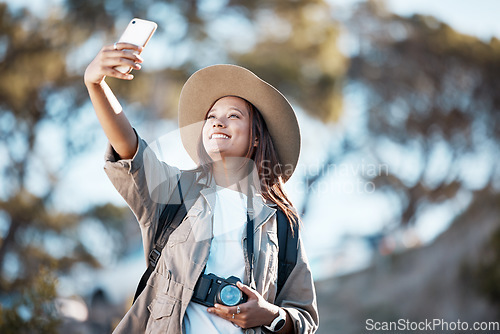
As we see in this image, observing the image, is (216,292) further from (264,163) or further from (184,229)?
(264,163)

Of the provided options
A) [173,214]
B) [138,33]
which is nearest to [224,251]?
[173,214]

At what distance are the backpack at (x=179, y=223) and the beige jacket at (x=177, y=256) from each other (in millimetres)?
21

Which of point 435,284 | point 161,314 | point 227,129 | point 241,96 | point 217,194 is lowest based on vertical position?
point 161,314

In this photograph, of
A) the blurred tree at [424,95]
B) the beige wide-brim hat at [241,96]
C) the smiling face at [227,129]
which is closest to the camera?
the smiling face at [227,129]

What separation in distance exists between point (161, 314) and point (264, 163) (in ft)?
2.30

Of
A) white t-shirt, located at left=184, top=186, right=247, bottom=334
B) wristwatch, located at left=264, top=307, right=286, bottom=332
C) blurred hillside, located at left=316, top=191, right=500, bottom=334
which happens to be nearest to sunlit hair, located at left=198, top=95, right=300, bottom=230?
white t-shirt, located at left=184, top=186, right=247, bottom=334

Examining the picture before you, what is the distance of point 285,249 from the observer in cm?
194

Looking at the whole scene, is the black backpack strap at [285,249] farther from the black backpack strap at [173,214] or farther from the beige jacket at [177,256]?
the black backpack strap at [173,214]

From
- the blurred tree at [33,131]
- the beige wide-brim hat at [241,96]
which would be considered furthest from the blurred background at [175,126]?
the beige wide-brim hat at [241,96]

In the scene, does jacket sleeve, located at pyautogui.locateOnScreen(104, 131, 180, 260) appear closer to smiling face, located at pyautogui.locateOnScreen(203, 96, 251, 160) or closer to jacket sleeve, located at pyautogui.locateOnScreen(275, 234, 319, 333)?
smiling face, located at pyautogui.locateOnScreen(203, 96, 251, 160)

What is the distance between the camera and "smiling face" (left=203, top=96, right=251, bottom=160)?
203cm

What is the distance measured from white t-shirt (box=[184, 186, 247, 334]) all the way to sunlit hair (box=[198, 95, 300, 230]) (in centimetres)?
11

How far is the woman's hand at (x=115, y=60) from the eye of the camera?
1.60 metres

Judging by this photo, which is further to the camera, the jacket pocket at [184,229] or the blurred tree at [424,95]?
the blurred tree at [424,95]
